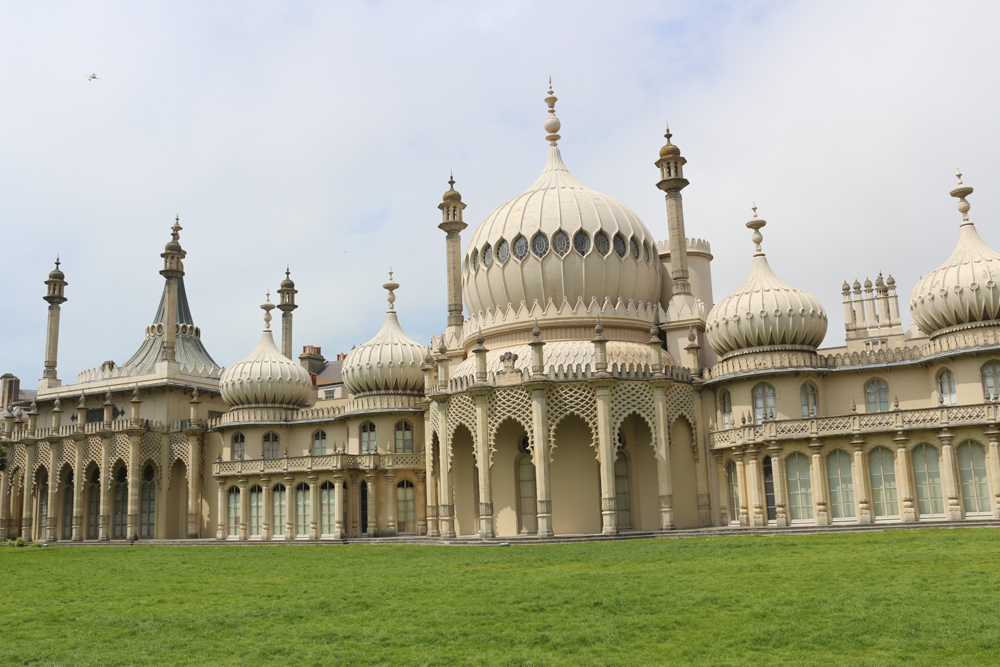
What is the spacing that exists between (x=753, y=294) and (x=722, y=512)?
7733mm

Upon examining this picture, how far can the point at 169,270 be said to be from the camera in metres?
50.4

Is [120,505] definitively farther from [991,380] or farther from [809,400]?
[991,380]

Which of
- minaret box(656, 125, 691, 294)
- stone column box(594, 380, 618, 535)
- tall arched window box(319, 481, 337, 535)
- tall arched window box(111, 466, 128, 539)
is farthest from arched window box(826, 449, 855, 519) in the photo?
tall arched window box(111, 466, 128, 539)

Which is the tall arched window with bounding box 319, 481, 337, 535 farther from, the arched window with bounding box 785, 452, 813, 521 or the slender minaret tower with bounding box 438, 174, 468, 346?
the arched window with bounding box 785, 452, 813, 521

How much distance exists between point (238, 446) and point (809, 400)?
83.8 ft

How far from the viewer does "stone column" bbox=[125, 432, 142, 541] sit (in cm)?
4488

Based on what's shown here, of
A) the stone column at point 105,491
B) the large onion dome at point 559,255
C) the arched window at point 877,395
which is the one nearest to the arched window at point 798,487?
the arched window at point 877,395

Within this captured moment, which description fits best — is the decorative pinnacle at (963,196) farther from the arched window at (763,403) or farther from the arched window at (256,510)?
the arched window at (256,510)

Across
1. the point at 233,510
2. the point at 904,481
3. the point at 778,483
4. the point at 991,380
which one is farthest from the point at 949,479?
the point at 233,510

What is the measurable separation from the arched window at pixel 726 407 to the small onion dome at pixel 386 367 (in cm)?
1345

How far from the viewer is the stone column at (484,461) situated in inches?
1271

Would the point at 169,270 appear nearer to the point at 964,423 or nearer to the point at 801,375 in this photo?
the point at 801,375

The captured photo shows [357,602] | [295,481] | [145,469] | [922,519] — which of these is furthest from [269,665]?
[145,469]

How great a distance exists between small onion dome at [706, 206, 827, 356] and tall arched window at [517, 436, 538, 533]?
785 cm
